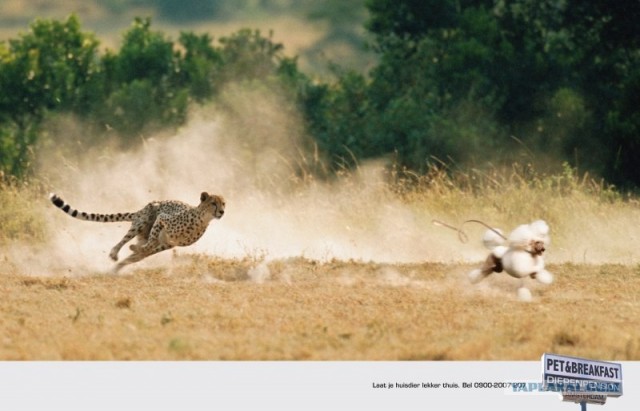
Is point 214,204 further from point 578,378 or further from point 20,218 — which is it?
point 578,378

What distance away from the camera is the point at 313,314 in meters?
7.45

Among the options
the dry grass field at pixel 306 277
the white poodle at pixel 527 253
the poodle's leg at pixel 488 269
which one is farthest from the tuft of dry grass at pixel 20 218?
the white poodle at pixel 527 253

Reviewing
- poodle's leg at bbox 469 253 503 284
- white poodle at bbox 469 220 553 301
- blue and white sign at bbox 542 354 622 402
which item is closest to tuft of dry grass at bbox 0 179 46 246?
poodle's leg at bbox 469 253 503 284

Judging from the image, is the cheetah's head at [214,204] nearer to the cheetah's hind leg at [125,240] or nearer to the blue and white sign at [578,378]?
the cheetah's hind leg at [125,240]

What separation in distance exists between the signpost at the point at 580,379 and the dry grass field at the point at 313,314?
1.22 m

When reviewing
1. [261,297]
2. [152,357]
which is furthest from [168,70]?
[152,357]

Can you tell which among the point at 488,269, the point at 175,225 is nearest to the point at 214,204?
the point at 175,225

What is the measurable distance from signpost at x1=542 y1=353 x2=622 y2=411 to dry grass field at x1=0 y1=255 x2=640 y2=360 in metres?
1.22

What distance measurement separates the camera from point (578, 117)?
16.9 metres

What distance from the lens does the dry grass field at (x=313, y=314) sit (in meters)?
6.46

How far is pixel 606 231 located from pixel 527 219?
0.84 m

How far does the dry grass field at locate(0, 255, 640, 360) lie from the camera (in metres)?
6.46

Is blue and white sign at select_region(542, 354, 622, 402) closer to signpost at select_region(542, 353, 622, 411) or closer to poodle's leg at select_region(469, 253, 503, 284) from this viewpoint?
signpost at select_region(542, 353, 622, 411)

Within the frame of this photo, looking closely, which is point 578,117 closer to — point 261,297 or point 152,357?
point 261,297
